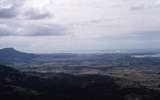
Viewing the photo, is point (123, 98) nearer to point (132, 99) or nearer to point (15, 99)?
point (132, 99)

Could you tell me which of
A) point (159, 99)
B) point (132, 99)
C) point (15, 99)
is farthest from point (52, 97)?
point (159, 99)

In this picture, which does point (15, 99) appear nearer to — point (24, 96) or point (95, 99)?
point (24, 96)

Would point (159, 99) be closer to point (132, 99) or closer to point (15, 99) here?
point (132, 99)

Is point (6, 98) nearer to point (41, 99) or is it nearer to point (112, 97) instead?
point (41, 99)

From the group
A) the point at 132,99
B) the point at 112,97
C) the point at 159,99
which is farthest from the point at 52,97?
the point at 159,99

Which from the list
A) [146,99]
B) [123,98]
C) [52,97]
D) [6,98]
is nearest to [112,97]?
[123,98]

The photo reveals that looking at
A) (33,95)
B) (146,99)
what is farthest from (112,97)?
(33,95)
